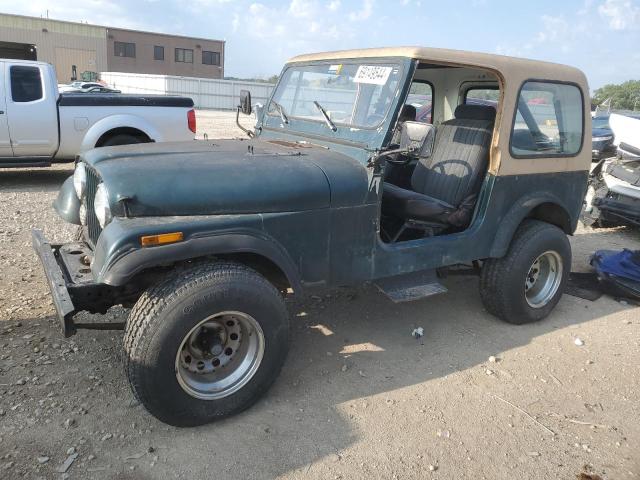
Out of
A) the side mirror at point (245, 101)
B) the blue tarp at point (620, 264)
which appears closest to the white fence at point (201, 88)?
the side mirror at point (245, 101)

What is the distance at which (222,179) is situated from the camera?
2844 millimetres

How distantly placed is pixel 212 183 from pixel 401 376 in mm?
1765

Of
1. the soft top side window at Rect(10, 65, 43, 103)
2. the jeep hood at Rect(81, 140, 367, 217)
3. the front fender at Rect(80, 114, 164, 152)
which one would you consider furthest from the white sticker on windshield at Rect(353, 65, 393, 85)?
the soft top side window at Rect(10, 65, 43, 103)

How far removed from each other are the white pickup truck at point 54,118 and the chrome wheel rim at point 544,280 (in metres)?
6.23

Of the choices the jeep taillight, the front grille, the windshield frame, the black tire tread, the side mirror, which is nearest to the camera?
the front grille

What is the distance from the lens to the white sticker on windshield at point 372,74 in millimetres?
3463

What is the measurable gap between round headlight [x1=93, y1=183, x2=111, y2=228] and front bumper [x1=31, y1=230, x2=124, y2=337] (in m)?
0.33

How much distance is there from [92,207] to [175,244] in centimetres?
83

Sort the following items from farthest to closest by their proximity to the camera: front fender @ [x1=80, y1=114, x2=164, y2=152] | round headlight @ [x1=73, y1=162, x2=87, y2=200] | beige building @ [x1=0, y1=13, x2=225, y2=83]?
beige building @ [x1=0, y1=13, x2=225, y2=83], front fender @ [x1=80, y1=114, x2=164, y2=152], round headlight @ [x1=73, y1=162, x2=87, y2=200]

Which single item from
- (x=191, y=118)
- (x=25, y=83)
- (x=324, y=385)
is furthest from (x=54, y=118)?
(x=324, y=385)

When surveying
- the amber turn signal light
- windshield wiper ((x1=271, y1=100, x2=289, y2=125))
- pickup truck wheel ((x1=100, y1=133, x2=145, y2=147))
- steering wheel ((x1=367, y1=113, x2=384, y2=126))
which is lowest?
pickup truck wheel ((x1=100, y1=133, x2=145, y2=147))

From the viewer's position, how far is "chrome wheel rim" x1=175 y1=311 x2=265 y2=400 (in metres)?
2.83

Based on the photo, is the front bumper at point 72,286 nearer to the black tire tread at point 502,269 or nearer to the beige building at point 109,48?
the black tire tread at point 502,269

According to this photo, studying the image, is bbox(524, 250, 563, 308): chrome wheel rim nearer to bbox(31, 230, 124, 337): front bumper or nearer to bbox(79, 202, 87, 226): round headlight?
bbox(31, 230, 124, 337): front bumper
